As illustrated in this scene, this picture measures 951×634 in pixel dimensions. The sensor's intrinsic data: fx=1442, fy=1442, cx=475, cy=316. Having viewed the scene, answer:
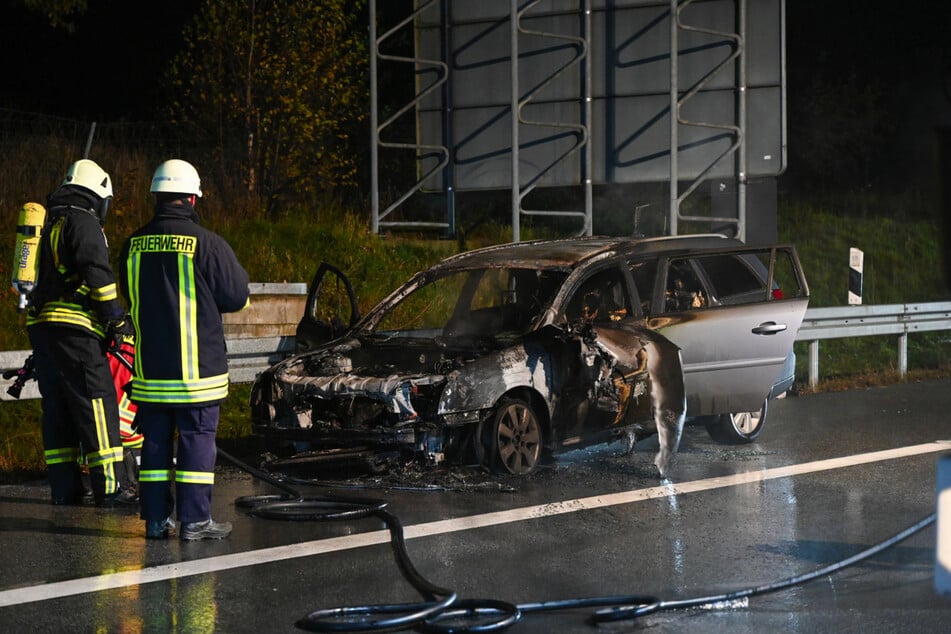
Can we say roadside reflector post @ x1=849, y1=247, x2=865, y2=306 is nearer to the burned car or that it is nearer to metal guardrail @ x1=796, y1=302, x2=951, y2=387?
metal guardrail @ x1=796, y1=302, x2=951, y2=387

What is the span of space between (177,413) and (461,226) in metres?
13.4

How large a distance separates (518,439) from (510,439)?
0.25 ft

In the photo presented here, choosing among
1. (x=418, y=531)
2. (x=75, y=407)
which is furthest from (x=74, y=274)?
(x=418, y=531)

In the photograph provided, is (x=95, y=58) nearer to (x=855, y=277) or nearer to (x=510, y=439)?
(x=855, y=277)

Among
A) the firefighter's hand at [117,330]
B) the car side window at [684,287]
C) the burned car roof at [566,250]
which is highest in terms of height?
the burned car roof at [566,250]

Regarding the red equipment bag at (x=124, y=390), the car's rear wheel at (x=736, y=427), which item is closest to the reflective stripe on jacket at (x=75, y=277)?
the red equipment bag at (x=124, y=390)

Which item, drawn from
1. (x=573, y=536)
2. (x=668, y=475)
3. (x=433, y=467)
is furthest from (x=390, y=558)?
(x=668, y=475)

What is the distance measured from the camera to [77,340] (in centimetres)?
827

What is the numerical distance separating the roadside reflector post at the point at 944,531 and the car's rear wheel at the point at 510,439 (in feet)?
19.0

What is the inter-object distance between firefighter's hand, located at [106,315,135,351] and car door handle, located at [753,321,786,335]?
4518mm

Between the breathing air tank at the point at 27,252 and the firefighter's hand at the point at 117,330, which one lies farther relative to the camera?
the breathing air tank at the point at 27,252

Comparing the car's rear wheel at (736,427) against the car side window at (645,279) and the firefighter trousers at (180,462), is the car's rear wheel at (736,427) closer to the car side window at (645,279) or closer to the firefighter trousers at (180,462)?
the car side window at (645,279)

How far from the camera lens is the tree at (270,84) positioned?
1902cm

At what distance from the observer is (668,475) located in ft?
30.8
